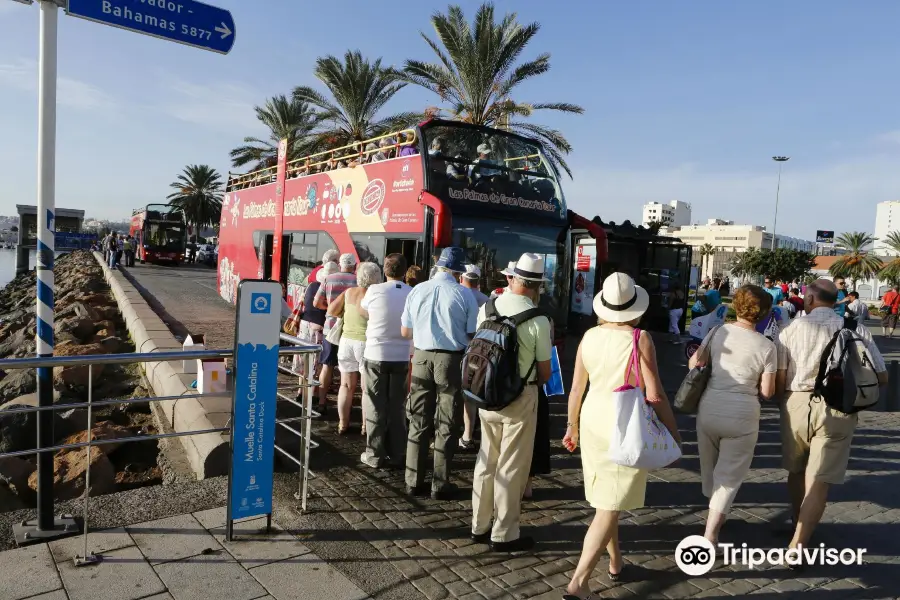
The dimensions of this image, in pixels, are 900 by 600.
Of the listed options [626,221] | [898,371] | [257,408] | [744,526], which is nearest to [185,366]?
[257,408]

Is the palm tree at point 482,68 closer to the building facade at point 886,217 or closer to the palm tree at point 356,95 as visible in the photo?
the palm tree at point 356,95

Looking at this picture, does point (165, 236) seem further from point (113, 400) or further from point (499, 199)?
point (113, 400)

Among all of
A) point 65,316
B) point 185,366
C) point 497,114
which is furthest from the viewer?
point 497,114

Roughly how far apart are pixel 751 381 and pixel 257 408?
3312 millimetres

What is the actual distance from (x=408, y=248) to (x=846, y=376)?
18.4ft

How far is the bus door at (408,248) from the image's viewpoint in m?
8.22

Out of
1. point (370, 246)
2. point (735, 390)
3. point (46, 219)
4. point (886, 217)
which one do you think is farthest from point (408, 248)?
point (886, 217)

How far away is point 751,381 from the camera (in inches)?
163

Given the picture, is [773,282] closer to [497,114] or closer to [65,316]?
[497,114]

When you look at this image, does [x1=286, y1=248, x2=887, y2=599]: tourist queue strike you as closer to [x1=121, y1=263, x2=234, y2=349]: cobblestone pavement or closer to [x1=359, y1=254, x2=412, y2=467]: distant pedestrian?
[x1=359, y1=254, x2=412, y2=467]: distant pedestrian

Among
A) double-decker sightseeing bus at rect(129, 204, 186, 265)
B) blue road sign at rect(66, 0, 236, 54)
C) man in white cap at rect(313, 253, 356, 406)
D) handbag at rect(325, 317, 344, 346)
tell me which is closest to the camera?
blue road sign at rect(66, 0, 236, 54)

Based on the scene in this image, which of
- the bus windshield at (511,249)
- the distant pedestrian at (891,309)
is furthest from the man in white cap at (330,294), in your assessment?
the distant pedestrian at (891,309)

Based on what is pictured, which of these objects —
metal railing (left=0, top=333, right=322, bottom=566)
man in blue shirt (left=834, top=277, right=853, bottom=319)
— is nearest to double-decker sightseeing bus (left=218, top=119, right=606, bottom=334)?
metal railing (left=0, top=333, right=322, bottom=566)

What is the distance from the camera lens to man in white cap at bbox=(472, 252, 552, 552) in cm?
418
